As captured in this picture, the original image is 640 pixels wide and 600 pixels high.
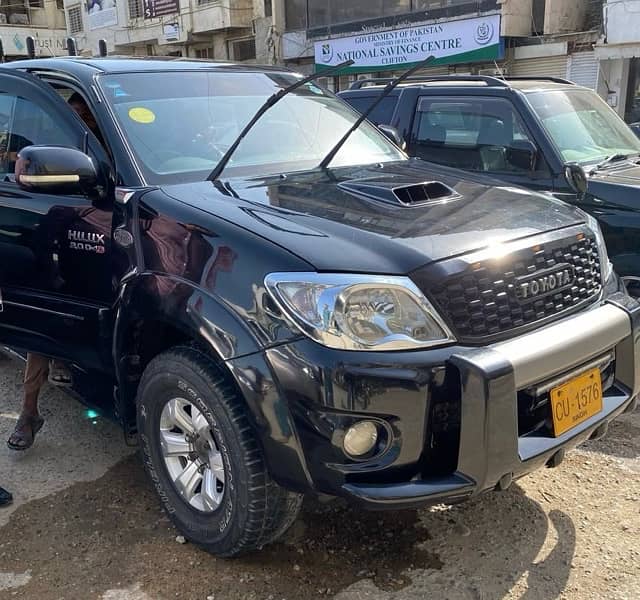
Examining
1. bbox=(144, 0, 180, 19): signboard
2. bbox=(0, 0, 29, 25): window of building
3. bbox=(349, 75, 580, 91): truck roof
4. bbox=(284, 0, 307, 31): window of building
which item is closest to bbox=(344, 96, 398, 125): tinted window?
bbox=(349, 75, 580, 91): truck roof

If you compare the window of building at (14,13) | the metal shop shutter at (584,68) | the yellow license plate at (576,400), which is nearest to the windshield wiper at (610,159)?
the yellow license plate at (576,400)

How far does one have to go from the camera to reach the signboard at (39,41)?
32812mm

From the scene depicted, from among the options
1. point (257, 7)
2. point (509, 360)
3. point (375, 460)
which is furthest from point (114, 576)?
point (257, 7)

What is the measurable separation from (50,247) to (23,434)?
1084mm

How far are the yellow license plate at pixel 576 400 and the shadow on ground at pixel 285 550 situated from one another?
0.60 m

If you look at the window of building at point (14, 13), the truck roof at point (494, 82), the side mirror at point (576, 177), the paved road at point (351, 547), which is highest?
the window of building at point (14, 13)

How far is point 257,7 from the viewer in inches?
957

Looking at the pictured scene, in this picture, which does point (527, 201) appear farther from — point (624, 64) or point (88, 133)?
point (624, 64)

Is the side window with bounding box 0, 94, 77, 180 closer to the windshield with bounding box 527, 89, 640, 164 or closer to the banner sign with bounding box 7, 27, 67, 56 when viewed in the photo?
the windshield with bounding box 527, 89, 640, 164

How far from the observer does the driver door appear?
290cm

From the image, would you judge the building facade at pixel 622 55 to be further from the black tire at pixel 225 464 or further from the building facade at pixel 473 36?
the black tire at pixel 225 464

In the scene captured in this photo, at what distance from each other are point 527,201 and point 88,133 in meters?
1.95

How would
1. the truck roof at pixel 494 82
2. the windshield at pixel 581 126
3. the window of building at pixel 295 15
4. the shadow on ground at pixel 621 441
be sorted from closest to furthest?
the shadow on ground at pixel 621 441 → the windshield at pixel 581 126 → the truck roof at pixel 494 82 → the window of building at pixel 295 15

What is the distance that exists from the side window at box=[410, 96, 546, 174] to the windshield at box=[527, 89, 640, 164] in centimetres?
20
